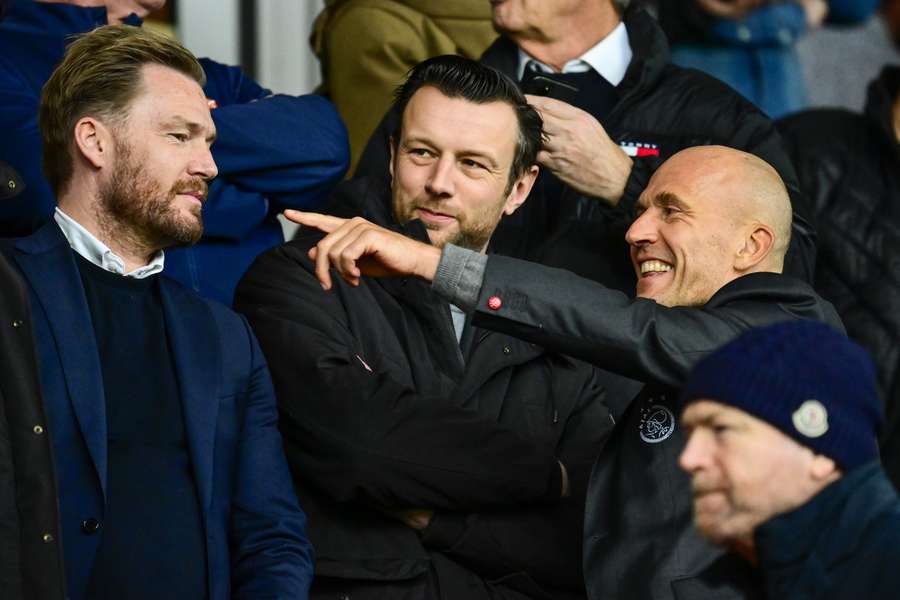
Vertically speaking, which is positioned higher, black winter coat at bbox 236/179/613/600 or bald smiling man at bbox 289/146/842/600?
bald smiling man at bbox 289/146/842/600

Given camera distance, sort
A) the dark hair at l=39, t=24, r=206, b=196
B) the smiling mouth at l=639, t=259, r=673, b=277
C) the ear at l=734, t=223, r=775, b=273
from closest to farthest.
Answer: the dark hair at l=39, t=24, r=206, b=196
the ear at l=734, t=223, r=775, b=273
the smiling mouth at l=639, t=259, r=673, b=277

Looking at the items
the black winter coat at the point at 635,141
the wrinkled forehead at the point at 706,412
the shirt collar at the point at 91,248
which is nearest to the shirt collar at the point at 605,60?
the black winter coat at the point at 635,141

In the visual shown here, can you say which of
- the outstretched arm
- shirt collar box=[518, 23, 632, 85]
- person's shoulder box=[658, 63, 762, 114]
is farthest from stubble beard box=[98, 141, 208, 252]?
person's shoulder box=[658, 63, 762, 114]

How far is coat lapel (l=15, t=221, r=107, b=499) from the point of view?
10.9 feet

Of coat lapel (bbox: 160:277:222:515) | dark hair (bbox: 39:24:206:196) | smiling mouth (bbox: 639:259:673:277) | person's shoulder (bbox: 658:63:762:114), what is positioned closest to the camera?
coat lapel (bbox: 160:277:222:515)

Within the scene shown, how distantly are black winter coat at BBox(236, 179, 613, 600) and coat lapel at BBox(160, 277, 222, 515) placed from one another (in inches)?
7.5

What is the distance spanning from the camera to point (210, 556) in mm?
3424

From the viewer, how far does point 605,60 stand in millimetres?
4785

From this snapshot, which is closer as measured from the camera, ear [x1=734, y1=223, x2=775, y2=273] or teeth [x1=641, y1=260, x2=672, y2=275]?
ear [x1=734, y1=223, x2=775, y2=273]

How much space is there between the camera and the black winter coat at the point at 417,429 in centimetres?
360

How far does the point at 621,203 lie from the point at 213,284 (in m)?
0.96

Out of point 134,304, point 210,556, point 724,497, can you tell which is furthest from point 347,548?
point 724,497

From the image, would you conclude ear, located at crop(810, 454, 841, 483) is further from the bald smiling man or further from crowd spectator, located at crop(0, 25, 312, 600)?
crowd spectator, located at crop(0, 25, 312, 600)

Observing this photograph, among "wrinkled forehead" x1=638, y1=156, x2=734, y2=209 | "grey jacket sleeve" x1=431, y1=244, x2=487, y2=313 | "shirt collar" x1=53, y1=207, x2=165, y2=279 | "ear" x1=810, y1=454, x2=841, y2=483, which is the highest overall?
"ear" x1=810, y1=454, x2=841, y2=483
